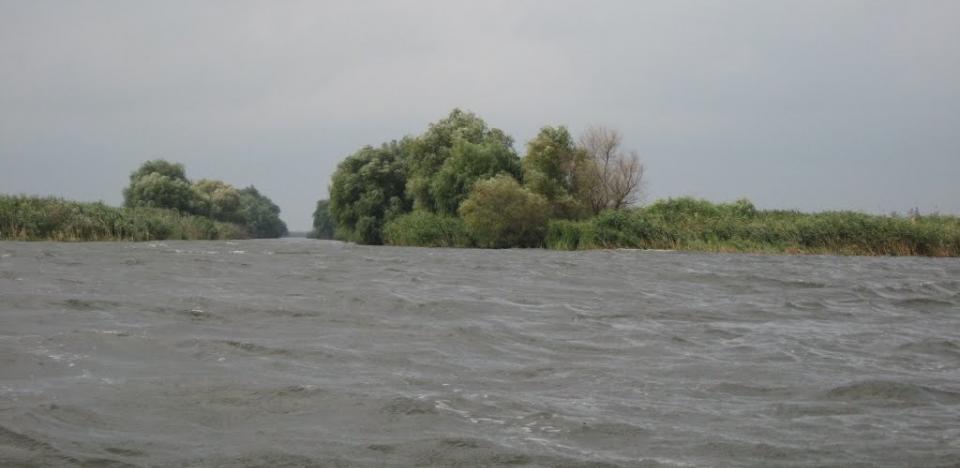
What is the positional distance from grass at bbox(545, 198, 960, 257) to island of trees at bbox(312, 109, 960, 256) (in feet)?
0.18

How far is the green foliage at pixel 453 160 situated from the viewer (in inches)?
2377

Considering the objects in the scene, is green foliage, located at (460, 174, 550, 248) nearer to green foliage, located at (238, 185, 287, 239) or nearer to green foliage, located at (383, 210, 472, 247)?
green foliage, located at (383, 210, 472, 247)

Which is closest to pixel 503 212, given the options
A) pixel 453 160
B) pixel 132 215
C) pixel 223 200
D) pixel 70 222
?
pixel 453 160

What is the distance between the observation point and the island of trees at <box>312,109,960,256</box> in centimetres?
3909

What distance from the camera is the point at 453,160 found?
6106 centimetres

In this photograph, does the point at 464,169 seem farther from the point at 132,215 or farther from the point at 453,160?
the point at 132,215

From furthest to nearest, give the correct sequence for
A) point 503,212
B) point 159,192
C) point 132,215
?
point 159,192 → point 503,212 → point 132,215

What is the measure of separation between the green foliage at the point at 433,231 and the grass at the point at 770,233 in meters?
7.48

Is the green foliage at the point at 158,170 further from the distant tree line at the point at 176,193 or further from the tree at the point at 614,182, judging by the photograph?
the tree at the point at 614,182

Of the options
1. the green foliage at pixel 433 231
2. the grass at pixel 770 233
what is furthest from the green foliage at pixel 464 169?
the grass at pixel 770 233

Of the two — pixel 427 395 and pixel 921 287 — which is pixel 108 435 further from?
pixel 921 287

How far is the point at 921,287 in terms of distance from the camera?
19.8m

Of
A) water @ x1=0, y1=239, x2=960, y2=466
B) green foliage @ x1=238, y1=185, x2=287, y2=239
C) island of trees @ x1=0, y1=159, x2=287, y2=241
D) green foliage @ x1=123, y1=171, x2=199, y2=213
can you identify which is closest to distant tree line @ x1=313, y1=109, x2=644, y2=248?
island of trees @ x1=0, y1=159, x2=287, y2=241

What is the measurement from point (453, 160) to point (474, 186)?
4938 millimetres
